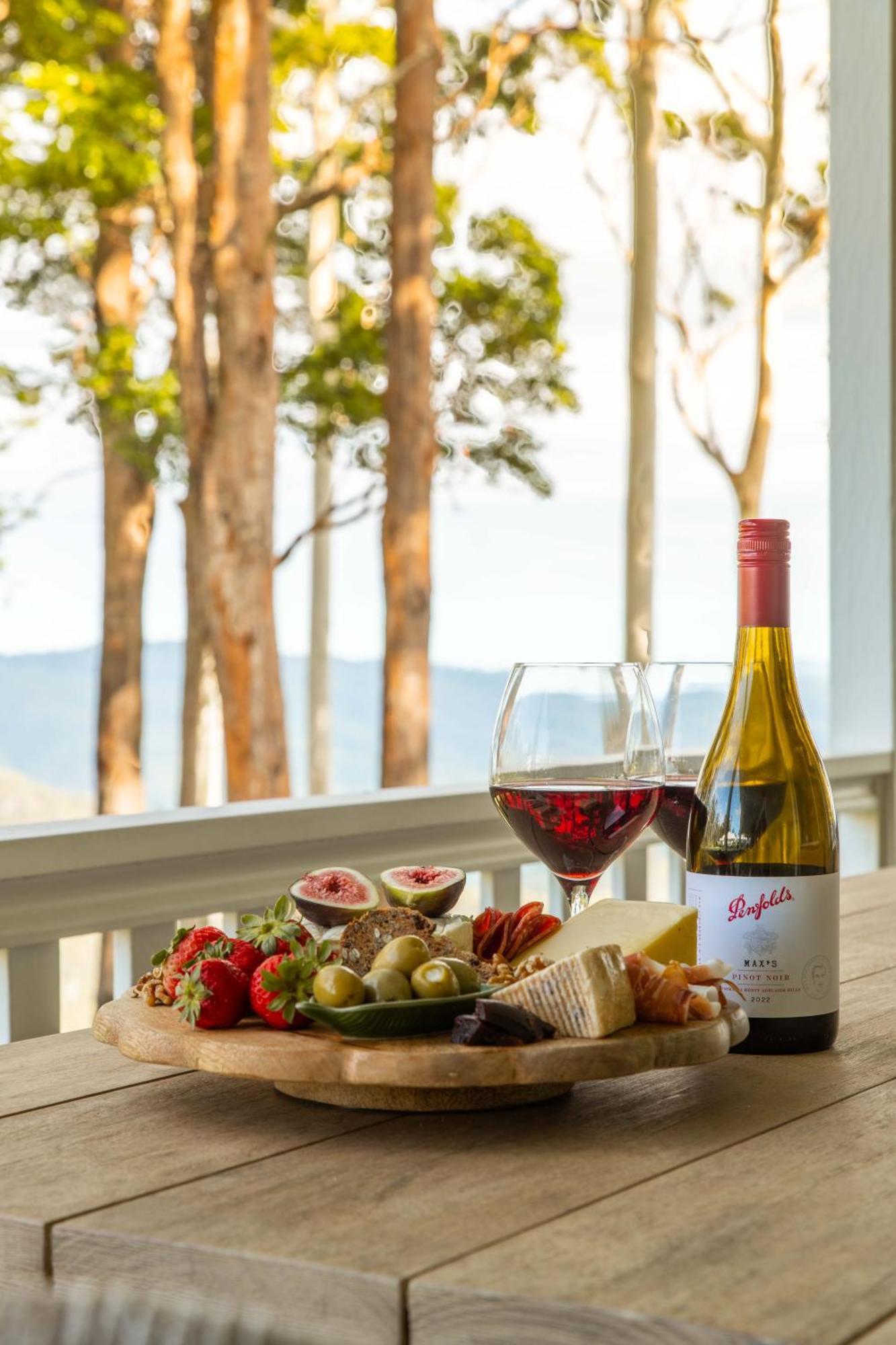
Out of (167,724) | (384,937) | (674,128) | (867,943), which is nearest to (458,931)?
(384,937)

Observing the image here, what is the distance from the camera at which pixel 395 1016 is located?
0.72 meters

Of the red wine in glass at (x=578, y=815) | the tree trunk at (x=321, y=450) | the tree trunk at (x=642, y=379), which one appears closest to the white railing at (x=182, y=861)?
the red wine in glass at (x=578, y=815)

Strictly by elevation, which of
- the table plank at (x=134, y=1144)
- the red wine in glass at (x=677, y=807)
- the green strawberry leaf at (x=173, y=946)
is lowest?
the table plank at (x=134, y=1144)

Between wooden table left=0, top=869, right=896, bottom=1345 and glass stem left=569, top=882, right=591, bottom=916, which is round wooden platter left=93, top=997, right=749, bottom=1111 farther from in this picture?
glass stem left=569, top=882, right=591, bottom=916

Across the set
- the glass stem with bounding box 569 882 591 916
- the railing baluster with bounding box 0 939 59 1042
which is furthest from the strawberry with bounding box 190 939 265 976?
the railing baluster with bounding box 0 939 59 1042

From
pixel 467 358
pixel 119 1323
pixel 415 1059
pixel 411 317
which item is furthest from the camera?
pixel 467 358

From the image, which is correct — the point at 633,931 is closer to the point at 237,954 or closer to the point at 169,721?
the point at 237,954

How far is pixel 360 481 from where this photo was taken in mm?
11570

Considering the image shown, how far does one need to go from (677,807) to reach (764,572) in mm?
233

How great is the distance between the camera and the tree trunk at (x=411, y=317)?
8047 mm

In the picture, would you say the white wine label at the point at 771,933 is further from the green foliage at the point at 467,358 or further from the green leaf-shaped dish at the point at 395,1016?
the green foliage at the point at 467,358

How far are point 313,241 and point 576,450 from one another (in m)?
4.12

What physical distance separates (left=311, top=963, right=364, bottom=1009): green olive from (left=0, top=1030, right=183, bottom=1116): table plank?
150 mm

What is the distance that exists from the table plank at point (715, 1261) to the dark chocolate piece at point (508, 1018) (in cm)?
9
